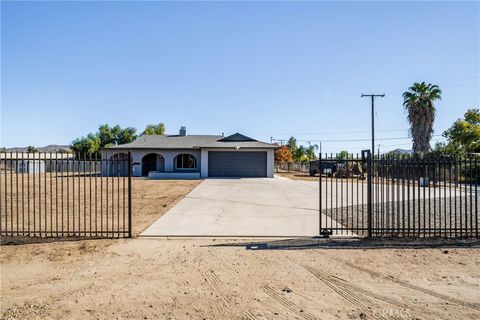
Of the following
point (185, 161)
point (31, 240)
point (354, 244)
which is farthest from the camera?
point (185, 161)

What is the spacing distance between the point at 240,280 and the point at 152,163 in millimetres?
31536

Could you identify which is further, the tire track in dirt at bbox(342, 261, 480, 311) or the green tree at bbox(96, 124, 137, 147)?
the green tree at bbox(96, 124, 137, 147)

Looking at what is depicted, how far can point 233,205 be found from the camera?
43.3 ft

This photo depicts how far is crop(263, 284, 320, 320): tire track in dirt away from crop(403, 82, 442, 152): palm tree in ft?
114

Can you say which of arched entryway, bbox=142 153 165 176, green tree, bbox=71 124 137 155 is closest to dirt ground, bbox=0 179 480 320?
arched entryway, bbox=142 153 165 176

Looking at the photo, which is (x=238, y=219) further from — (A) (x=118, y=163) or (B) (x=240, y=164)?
(B) (x=240, y=164)

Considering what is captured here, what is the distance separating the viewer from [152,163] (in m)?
35.2

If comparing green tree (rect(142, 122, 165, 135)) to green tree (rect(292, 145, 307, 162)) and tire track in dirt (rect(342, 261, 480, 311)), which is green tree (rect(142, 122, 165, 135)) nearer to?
green tree (rect(292, 145, 307, 162))

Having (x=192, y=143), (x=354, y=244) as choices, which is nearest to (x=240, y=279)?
(x=354, y=244)

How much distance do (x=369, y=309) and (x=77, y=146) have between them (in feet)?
247

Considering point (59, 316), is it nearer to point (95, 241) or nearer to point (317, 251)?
point (95, 241)

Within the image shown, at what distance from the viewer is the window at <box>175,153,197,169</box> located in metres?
33.4

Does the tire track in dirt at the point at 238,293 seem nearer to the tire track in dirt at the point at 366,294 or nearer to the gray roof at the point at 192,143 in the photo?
the tire track in dirt at the point at 366,294

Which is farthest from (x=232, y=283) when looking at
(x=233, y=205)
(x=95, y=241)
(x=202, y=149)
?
(x=202, y=149)
